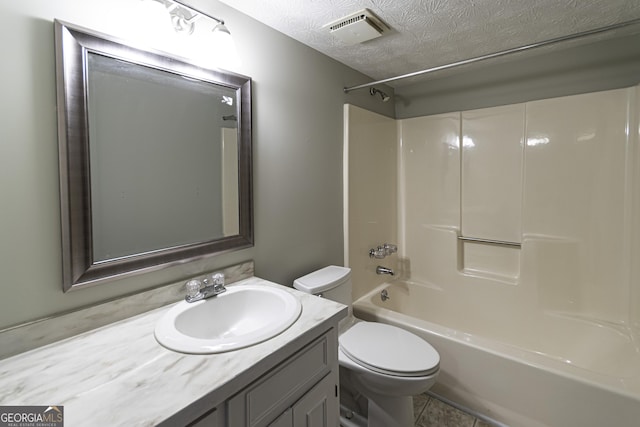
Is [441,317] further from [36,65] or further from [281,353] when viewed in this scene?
[36,65]

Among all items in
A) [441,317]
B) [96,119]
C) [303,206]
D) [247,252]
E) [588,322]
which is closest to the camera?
[96,119]

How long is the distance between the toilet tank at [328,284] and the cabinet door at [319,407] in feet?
1.76

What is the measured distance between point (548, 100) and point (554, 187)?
0.60 metres

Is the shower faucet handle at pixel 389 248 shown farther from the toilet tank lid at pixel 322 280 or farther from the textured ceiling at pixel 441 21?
the textured ceiling at pixel 441 21

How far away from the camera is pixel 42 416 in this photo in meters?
0.62

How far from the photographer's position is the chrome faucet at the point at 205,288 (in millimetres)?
1192

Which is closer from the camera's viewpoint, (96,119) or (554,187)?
(96,119)

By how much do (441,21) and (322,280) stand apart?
1.54m

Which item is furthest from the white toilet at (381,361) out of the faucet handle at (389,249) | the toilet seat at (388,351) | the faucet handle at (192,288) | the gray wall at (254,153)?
the faucet handle at (389,249)

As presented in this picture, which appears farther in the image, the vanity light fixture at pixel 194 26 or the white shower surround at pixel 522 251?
the white shower surround at pixel 522 251

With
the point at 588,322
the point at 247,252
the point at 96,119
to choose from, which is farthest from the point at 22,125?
the point at 588,322

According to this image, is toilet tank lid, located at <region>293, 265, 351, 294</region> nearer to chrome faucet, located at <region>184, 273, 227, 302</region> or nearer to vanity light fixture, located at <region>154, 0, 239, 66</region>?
chrome faucet, located at <region>184, 273, 227, 302</region>

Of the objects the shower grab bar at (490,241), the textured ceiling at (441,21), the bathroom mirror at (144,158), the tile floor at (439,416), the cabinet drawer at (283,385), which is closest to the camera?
the cabinet drawer at (283,385)

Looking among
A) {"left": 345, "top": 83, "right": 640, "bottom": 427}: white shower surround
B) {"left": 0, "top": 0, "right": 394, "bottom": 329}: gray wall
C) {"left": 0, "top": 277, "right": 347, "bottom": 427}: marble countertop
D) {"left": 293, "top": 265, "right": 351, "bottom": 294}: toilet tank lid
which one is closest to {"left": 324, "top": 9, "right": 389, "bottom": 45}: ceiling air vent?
{"left": 0, "top": 0, "right": 394, "bottom": 329}: gray wall
